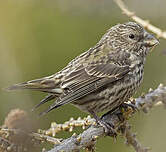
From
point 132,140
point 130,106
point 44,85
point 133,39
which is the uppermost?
Result: point 133,39

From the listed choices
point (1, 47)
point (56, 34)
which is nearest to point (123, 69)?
point (1, 47)

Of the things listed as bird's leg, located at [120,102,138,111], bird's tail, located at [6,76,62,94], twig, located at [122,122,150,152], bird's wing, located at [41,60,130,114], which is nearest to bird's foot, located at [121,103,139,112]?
bird's leg, located at [120,102,138,111]

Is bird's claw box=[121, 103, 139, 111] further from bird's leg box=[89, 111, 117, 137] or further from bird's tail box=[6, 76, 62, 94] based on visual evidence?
bird's tail box=[6, 76, 62, 94]

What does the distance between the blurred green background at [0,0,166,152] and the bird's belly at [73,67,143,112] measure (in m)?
1.09

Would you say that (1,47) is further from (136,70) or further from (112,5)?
(136,70)

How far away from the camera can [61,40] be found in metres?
7.86

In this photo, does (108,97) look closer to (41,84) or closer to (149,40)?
(41,84)

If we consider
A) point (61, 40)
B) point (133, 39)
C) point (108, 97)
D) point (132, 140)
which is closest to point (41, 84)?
point (108, 97)

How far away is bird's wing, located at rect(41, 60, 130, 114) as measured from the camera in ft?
16.5

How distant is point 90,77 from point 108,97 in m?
0.37

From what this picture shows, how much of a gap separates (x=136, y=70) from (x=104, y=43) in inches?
27.6

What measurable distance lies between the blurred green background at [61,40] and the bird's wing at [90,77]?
1.09 m

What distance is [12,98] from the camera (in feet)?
18.7

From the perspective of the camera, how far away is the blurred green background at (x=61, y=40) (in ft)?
20.5
